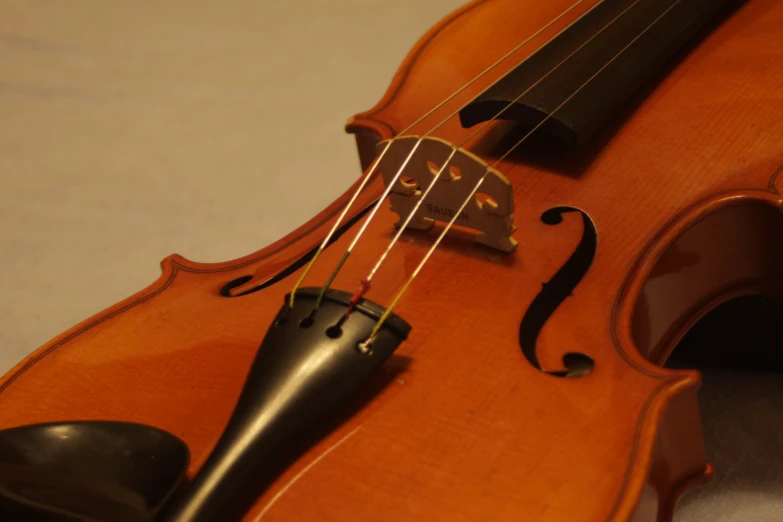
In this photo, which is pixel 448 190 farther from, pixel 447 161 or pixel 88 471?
pixel 88 471

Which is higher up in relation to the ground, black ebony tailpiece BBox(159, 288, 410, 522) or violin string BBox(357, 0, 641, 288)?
violin string BBox(357, 0, 641, 288)

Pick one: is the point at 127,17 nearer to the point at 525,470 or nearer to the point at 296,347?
the point at 296,347

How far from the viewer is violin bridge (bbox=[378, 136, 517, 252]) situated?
0.77 m

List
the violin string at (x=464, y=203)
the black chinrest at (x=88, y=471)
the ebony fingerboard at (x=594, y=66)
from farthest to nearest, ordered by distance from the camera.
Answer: the ebony fingerboard at (x=594, y=66), the violin string at (x=464, y=203), the black chinrest at (x=88, y=471)

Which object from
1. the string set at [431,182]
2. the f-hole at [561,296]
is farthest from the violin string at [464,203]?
the f-hole at [561,296]

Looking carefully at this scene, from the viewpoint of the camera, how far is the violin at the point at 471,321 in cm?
58

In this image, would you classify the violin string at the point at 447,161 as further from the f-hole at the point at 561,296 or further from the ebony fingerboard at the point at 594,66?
the f-hole at the point at 561,296

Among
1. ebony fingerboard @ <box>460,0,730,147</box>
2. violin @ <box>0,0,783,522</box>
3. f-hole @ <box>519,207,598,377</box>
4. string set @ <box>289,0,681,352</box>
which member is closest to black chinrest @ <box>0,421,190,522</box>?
violin @ <box>0,0,783,522</box>

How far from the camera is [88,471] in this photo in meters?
0.58

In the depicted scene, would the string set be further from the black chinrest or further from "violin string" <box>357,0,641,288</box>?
the black chinrest

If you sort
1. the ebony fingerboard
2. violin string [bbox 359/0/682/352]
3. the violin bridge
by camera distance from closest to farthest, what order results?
A: violin string [bbox 359/0/682/352] → the violin bridge → the ebony fingerboard

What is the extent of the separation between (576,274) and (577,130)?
196mm

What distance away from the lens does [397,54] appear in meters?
1.81

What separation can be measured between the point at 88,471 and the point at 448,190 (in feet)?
1.41
